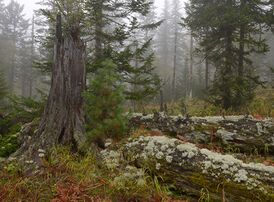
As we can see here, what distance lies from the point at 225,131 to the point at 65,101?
4286mm

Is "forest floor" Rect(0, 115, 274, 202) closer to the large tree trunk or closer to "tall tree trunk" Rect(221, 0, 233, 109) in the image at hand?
the large tree trunk

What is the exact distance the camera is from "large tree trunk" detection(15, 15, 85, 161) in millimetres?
7496

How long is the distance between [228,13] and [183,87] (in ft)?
64.1

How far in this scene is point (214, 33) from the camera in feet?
55.0

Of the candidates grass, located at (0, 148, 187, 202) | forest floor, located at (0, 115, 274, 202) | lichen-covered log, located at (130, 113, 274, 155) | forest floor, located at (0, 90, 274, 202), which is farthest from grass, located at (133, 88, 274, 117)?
grass, located at (0, 148, 187, 202)

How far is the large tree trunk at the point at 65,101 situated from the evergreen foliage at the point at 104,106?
64 centimetres

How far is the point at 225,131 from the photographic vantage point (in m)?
8.07

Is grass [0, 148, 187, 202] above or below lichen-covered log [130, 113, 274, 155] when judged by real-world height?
below

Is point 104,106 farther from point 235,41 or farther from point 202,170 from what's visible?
point 235,41

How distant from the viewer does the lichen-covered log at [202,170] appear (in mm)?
5090

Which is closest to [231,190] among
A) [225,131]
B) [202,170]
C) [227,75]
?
[202,170]

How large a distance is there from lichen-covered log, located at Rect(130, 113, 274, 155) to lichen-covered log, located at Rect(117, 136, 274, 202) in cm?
173

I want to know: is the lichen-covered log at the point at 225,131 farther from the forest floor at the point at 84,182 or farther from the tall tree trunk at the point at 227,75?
the tall tree trunk at the point at 227,75

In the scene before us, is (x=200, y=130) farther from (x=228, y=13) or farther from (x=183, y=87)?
(x=183, y=87)
